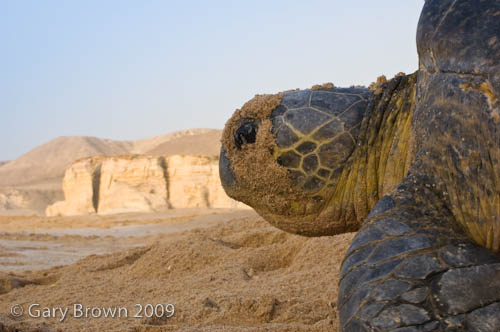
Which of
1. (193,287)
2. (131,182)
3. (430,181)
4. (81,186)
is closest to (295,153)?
(430,181)

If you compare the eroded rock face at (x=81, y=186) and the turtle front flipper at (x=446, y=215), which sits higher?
the turtle front flipper at (x=446, y=215)

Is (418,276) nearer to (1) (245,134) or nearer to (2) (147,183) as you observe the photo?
(1) (245,134)

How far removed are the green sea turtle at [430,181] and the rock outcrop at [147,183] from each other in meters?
16.8

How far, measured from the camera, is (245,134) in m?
2.31

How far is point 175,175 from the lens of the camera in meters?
19.7

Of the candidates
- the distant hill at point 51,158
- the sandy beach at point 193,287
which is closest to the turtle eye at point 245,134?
the sandy beach at point 193,287

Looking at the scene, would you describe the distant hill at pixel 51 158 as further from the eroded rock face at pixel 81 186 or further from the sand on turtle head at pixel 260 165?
the sand on turtle head at pixel 260 165

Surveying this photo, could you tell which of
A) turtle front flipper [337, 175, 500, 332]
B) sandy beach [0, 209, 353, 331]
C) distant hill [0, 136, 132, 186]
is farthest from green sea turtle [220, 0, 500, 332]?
distant hill [0, 136, 132, 186]

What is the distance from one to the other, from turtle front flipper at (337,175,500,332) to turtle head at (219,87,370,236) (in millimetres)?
797

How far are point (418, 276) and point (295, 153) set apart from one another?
1.08 m

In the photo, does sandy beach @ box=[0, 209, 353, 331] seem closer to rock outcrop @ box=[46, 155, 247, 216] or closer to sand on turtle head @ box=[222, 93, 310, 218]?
sand on turtle head @ box=[222, 93, 310, 218]

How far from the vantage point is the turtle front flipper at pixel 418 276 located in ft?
3.63

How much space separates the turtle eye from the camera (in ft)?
7.55

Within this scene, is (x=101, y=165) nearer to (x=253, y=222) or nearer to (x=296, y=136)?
(x=253, y=222)
